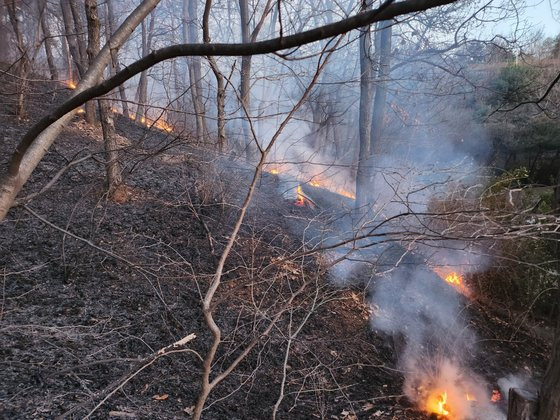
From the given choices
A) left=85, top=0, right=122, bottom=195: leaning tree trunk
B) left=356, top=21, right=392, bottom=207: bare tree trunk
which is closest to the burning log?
left=85, top=0, right=122, bottom=195: leaning tree trunk

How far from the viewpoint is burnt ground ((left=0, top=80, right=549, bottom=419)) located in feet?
9.99

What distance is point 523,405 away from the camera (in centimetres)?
280

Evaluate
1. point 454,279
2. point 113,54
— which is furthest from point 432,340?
point 113,54

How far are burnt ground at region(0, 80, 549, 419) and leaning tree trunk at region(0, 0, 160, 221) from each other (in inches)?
17.8

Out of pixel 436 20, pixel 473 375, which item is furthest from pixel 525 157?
pixel 473 375

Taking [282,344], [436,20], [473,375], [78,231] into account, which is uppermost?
[436,20]

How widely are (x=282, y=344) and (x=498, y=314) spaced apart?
4.69 m

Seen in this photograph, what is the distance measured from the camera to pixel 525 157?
12.6 m

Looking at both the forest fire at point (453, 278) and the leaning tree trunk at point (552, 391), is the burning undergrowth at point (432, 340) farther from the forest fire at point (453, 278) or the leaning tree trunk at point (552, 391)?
the leaning tree trunk at point (552, 391)

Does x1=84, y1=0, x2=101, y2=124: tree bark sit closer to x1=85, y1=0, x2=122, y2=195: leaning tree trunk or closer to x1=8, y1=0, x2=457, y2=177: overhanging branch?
x1=85, y1=0, x2=122, y2=195: leaning tree trunk

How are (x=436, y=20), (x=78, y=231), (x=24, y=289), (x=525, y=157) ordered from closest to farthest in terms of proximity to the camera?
(x=24, y=289) < (x=78, y=231) < (x=436, y=20) < (x=525, y=157)

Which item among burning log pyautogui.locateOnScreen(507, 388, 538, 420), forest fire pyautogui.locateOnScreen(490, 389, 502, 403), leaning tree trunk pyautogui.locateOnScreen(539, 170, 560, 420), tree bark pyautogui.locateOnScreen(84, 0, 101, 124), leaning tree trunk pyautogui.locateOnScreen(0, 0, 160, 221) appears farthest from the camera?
tree bark pyautogui.locateOnScreen(84, 0, 101, 124)

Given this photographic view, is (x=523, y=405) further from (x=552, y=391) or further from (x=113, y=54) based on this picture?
(x=113, y=54)

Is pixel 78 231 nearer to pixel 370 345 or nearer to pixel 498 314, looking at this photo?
pixel 370 345
